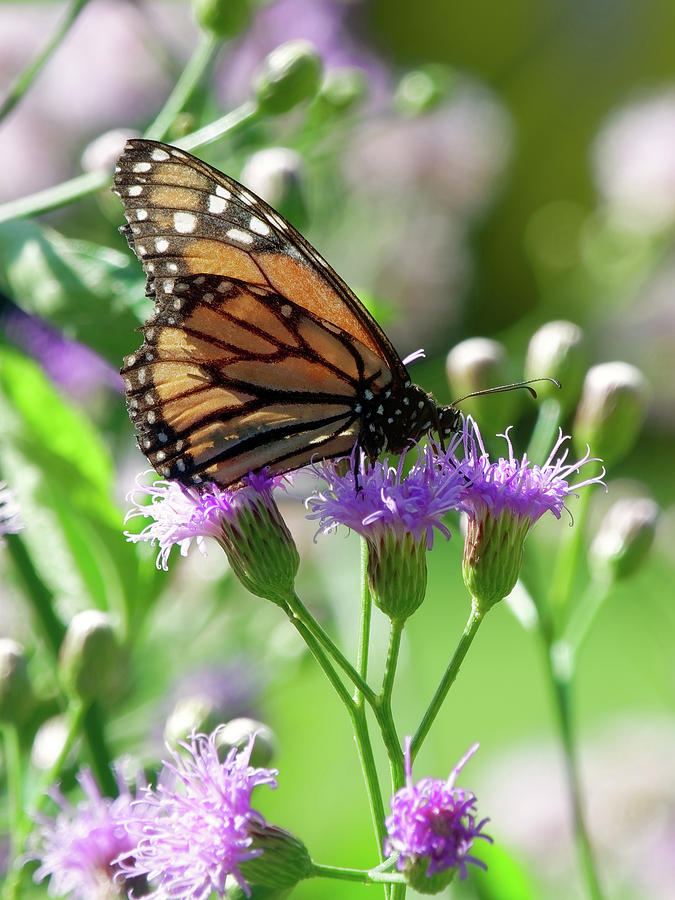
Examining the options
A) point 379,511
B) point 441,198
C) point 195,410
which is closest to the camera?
point 379,511

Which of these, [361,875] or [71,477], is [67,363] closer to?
[71,477]

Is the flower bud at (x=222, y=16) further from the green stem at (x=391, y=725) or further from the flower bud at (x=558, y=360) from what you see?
the green stem at (x=391, y=725)

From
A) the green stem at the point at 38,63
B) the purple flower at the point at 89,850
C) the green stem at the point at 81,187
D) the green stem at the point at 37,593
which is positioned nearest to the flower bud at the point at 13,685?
the green stem at the point at 37,593

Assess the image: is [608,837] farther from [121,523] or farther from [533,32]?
[533,32]

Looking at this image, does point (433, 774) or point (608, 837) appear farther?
point (608, 837)

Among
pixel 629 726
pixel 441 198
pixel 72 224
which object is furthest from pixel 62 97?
pixel 629 726

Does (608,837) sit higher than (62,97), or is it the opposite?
(62,97)

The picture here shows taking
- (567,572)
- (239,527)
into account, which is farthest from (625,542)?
(239,527)
